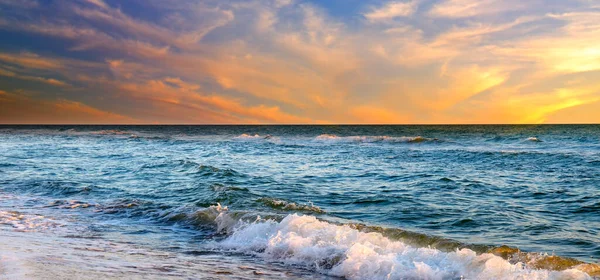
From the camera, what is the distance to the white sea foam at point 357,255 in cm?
647

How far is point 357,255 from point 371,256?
0.22 meters

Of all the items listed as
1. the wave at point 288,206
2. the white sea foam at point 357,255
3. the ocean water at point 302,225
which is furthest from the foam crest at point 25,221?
the wave at point 288,206

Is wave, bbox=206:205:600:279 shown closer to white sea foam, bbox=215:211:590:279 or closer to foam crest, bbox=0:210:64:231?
white sea foam, bbox=215:211:590:279

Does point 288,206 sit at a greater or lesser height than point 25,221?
greater

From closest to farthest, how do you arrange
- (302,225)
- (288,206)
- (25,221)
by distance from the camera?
(302,225)
(25,221)
(288,206)

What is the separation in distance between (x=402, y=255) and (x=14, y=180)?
16918 millimetres

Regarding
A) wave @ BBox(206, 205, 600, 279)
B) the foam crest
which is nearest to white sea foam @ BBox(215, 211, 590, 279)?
wave @ BBox(206, 205, 600, 279)

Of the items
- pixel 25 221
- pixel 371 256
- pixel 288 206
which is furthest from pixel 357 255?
pixel 25 221

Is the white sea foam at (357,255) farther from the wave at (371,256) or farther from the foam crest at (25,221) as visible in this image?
the foam crest at (25,221)

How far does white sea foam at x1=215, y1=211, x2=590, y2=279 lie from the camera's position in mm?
6473

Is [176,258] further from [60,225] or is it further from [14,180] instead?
[14,180]

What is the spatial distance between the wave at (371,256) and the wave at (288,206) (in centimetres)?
212

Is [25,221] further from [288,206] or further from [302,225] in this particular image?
[302,225]

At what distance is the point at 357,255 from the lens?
719 cm
